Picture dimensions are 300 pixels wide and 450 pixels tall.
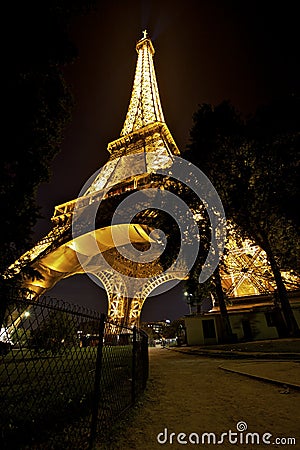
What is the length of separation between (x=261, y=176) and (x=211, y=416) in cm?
1582

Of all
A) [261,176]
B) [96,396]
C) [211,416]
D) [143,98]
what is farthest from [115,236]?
[96,396]

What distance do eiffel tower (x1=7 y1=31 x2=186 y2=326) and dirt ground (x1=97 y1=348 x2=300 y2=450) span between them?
20163 mm

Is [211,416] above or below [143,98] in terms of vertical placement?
below

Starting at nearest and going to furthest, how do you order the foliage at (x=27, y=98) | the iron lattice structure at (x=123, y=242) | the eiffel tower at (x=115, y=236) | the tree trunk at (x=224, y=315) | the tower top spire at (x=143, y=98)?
the foliage at (x=27, y=98) < the tree trunk at (x=224, y=315) < the iron lattice structure at (x=123, y=242) < the eiffel tower at (x=115, y=236) < the tower top spire at (x=143, y=98)

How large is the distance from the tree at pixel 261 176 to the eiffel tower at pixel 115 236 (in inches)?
337

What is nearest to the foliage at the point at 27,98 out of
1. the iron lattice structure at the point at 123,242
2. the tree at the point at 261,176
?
the tree at the point at 261,176

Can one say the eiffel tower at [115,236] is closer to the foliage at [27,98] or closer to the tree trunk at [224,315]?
the tree trunk at [224,315]

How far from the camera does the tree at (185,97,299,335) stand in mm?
15961

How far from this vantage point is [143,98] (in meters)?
45.9

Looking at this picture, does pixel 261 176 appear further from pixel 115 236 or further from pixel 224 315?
pixel 115 236

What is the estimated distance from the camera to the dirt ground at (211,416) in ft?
8.85

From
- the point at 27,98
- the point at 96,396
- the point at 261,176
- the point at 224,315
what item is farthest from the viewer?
the point at 224,315

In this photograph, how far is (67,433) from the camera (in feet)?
9.10

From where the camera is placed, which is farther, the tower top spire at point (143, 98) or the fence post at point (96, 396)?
the tower top spire at point (143, 98)
